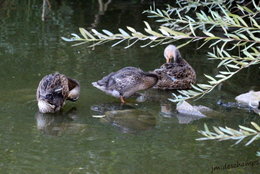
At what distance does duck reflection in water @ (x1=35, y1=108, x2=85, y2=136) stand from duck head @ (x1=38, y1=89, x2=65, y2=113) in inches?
2.7

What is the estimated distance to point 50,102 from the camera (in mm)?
6625

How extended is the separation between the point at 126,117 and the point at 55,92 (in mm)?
959

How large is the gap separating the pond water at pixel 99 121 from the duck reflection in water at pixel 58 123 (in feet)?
0.04

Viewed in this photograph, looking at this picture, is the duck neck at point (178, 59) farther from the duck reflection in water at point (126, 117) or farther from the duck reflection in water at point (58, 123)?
the duck reflection in water at point (58, 123)

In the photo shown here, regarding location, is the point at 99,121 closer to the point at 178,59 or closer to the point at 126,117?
the point at 126,117

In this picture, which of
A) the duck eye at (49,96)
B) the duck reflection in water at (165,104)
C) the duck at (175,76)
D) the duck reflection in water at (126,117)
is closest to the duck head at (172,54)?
the duck at (175,76)

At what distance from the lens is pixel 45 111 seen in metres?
6.67

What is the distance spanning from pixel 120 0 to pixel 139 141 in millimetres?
10819

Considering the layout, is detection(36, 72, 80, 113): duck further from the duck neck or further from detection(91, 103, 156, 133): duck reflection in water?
the duck neck

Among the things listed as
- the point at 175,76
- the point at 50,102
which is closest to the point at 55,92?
the point at 50,102

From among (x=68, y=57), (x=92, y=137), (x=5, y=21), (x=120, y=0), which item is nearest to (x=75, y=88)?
(x=92, y=137)

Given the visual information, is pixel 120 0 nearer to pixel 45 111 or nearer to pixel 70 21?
pixel 70 21

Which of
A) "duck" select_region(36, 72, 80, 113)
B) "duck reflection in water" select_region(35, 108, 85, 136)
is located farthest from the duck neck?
"duck reflection in water" select_region(35, 108, 85, 136)

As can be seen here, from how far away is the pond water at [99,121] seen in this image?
16.9ft
